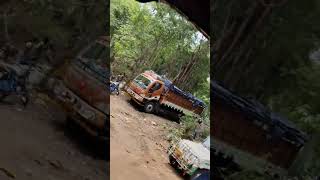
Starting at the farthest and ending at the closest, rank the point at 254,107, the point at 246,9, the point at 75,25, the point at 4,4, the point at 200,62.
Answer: the point at 200,62, the point at 75,25, the point at 4,4, the point at 246,9, the point at 254,107

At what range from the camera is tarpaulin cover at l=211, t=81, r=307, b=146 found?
7.55 meters

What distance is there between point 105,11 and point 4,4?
3.32 meters

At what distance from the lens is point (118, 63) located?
21.9m

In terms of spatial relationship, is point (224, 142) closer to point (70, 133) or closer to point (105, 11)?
point (70, 133)

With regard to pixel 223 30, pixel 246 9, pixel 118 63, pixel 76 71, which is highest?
pixel 246 9

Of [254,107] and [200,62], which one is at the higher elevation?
[254,107]

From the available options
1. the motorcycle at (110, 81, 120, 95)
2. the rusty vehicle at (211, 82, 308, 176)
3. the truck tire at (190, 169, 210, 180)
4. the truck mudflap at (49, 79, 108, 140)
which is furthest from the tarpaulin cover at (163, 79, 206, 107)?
the rusty vehicle at (211, 82, 308, 176)

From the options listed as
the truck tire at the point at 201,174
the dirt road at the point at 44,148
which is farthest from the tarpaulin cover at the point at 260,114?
the dirt road at the point at 44,148

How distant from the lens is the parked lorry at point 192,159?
10.4 meters

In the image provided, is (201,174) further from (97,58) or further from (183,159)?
(97,58)

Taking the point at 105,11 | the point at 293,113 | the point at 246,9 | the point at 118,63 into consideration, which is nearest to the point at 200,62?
the point at 118,63

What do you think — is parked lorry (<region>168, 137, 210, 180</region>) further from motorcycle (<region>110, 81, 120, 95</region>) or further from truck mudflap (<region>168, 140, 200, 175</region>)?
motorcycle (<region>110, 81, 120, 95</region>)

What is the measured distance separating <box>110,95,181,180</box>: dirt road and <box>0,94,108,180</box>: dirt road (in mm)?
1085

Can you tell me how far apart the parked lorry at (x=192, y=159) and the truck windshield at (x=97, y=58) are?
3.23m
